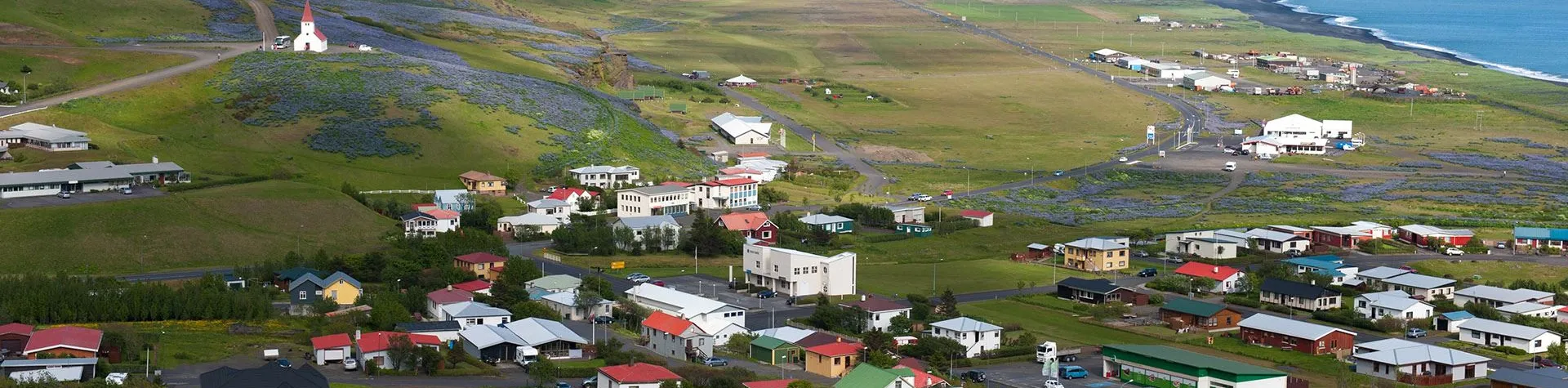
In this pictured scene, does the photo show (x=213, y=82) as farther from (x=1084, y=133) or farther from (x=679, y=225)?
(x=1084, y=133)

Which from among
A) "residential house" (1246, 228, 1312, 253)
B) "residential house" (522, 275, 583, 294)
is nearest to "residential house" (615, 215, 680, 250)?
"residential house" (522, 275, 583, 294)

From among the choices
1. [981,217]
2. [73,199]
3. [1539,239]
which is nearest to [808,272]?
[981,217]

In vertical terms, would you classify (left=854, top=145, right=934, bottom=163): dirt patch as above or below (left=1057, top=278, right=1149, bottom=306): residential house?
below

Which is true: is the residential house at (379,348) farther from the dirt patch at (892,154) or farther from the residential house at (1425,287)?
the dirt patch at (892,154)

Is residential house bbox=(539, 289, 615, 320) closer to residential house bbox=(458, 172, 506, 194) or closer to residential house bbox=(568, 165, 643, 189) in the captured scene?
residential house bbox=(458, 172, 506, 194)

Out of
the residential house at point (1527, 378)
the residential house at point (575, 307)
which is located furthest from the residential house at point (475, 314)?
the residential house at point (1527, 378)

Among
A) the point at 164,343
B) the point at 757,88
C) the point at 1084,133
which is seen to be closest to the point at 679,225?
the point at 164,343
